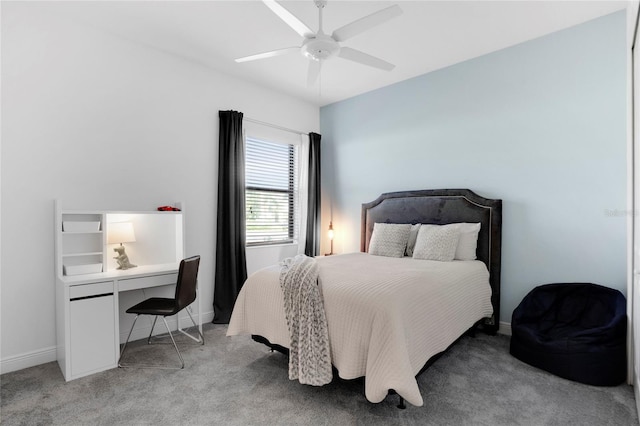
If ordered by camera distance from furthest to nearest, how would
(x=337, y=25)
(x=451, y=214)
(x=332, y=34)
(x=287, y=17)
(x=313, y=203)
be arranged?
(x=313, y=203)
(x=451, y=214)
(x=337, y=25)
(x=332, y=34)
(x=287, y=17)

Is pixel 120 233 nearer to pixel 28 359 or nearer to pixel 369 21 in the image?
pixel 28 359

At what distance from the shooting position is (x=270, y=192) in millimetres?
4398

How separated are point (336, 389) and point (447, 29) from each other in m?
3.06

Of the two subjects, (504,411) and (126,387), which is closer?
(504,411)

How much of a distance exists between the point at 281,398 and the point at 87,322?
1.58 metres

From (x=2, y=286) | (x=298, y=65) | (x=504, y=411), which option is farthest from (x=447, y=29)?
(x=2, y=286)

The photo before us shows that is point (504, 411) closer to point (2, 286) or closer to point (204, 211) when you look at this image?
point (204, 211)

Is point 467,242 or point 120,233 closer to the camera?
point 120,233

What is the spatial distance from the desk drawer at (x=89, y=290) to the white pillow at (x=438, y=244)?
9.02ft

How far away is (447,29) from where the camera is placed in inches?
115

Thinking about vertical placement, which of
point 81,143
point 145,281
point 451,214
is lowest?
point 145,281

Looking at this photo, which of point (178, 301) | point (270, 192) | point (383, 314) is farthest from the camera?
point (270, 192)

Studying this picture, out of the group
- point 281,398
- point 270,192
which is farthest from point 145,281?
point 270,192

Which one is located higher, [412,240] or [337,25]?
[337,25]
